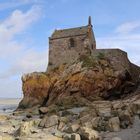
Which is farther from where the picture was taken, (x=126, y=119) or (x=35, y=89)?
(x=35, y=89)

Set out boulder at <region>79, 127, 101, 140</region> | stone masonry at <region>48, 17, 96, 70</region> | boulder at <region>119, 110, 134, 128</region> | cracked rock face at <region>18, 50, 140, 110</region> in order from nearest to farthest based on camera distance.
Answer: boulder at <region>79, 127, 101, 140</region>
boulder at <region>119, 110, 134, 128</region>
cracked rock face at <region>18, 50, 140, 110</region>
stone masonry at <region>48, 17, 96, 70</region>

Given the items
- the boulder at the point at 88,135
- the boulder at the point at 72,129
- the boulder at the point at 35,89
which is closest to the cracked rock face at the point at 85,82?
the boulder at the point at 35,89

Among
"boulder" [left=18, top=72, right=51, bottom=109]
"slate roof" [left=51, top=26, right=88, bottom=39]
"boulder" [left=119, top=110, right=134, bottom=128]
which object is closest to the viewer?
"boulder" [left=119, top=110, right=134, bottom=128]

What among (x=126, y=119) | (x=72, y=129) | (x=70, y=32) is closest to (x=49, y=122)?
(x=72, y=129)

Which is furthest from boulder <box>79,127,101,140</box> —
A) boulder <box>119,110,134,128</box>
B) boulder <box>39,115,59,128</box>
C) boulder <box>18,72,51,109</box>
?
boulder <box>18,72,51,109</box>

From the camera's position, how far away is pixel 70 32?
5950cm

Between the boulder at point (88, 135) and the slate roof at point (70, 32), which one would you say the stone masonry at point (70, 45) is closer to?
the slate roof at point (70, 32)

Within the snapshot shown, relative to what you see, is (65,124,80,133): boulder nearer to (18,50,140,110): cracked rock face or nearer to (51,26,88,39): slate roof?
(18,50,140,110): cracked rock face

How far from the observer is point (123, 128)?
24453 mm

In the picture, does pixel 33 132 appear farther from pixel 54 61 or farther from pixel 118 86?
pixel 54 61

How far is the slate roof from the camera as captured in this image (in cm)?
5816

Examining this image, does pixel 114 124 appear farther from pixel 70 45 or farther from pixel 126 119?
pixel 70 45

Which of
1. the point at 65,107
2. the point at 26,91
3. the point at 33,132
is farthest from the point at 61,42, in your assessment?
the point at 33,132

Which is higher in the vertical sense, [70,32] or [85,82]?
[70,32]
